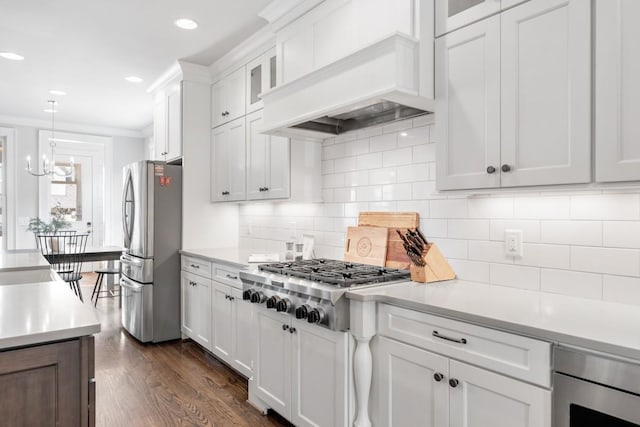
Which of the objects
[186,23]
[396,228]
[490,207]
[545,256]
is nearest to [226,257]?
[396,228]

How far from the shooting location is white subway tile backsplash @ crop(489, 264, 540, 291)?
1884 millimetres

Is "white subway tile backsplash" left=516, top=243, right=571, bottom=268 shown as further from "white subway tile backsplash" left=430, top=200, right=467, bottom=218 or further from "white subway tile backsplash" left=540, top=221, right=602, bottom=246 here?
"white subway tile backsplash" left=430, top=200, right=467, bottom=218

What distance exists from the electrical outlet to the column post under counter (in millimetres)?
709

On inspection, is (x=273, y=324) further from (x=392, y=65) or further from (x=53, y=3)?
(x=53, y=3)

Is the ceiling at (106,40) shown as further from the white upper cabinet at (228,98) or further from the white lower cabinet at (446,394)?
the white lower cabinet at (446,394)

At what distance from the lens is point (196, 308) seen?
Answer: 12.2 feet

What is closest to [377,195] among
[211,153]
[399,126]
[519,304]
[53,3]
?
[399,126]

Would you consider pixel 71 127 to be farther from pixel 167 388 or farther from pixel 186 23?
pixel 167 388

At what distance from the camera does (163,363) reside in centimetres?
344

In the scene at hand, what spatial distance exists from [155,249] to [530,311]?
3335mm

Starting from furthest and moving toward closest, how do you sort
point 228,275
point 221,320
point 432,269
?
1. point 221,320
2. point 228,275
3. point 432,269

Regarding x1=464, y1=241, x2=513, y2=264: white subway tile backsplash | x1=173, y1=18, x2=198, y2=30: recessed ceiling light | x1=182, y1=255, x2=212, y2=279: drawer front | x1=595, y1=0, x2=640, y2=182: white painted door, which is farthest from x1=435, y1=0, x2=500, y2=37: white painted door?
x1=182, y1=255, x2=212, y2=279: drawer front

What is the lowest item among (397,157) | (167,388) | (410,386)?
(167,388)

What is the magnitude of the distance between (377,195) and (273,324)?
3.37 feet
